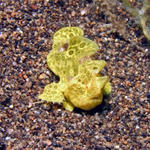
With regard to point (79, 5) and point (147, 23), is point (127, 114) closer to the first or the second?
point (147, 23)

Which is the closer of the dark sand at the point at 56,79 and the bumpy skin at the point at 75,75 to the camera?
the dark sand at the point at 56,79

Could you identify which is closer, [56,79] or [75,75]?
[75,75]

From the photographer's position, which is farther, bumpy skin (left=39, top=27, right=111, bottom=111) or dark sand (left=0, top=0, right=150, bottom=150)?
bumpy skin (left=39, top=27, right=111, bottom=111)

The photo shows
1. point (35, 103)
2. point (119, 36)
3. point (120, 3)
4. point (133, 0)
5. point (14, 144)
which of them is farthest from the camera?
point (133, 0)

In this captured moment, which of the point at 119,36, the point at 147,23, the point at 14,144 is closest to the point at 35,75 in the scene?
the point at 14,144
